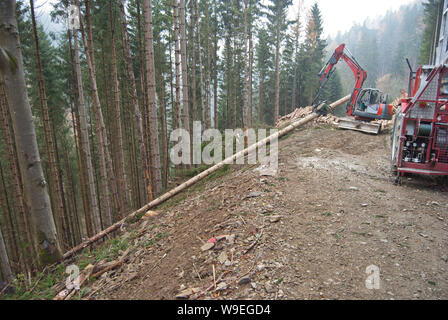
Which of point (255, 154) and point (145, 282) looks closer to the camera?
point (145, 282)

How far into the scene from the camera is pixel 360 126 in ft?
35.7

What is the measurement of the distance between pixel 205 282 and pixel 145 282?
1.12 meters

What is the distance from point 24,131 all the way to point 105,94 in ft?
30.0

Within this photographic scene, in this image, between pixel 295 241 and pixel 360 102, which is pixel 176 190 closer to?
pixel 295 241

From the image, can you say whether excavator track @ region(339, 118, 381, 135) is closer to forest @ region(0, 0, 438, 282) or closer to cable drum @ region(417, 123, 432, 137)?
cable drum @ region(417, 123, 432, 137)

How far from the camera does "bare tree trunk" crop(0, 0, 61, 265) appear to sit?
11.5 feet

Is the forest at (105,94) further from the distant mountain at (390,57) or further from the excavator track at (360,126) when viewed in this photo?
the distant mountain at (390,57)

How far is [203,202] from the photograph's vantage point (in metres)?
6.12

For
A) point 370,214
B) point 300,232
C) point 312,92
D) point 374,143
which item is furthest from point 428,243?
point 312,92

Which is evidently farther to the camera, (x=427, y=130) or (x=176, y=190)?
(x=176, y=190)

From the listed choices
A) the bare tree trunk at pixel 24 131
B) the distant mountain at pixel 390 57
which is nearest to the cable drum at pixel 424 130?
the bare tree trunk at pixel 24 131

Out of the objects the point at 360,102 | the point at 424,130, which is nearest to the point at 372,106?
the point at 360,102

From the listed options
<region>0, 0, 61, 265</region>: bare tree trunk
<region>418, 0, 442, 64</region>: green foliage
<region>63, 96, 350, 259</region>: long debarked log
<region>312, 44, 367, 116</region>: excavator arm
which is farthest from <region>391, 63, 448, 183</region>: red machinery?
<region>418, 0, 442, 64</region>: green foliage

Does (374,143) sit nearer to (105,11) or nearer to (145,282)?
(145,282)
